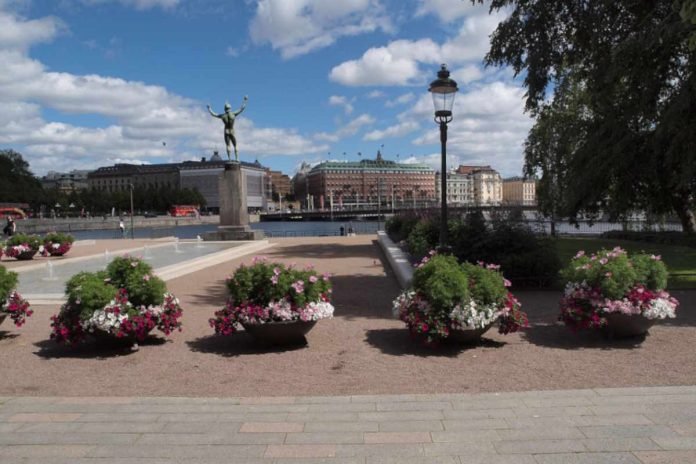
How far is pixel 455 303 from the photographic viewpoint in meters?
6.58

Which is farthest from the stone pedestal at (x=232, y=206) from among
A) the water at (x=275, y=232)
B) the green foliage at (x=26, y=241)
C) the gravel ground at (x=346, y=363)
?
the gravel ground at (x=346, y=363)

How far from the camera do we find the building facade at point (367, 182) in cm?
18650

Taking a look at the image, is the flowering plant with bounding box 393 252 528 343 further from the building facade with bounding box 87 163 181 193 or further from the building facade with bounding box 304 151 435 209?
the building facade with bounding box 87 163 181 193

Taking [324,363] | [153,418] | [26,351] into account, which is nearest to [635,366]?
[324,363]

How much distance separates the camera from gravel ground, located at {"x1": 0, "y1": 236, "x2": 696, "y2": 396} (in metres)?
5.49

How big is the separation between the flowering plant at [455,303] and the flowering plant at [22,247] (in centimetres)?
1781

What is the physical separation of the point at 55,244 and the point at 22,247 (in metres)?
1.45

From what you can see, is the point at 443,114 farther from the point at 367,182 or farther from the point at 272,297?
the point at 367,182

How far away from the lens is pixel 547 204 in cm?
3231

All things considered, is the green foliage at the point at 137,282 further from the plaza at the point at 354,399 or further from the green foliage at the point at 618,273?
the green foliage at the point at 618,273

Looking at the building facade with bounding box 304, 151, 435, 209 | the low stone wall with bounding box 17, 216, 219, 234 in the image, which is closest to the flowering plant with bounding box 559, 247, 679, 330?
the low stone wall with bounding box 17, 216, 219, 234

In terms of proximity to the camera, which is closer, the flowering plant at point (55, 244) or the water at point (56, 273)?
the water at point (56, 273)

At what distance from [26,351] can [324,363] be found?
3890 millimetres

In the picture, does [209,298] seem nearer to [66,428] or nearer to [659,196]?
[66,428]
